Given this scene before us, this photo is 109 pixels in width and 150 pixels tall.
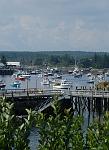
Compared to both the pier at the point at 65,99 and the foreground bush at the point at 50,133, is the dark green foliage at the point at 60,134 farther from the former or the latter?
the pier at the point at 65,99

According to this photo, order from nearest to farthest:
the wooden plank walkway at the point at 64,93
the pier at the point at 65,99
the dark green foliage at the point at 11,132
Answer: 1. the dark green foliage at the point at 11,132
2. the pier at the point at 65,99
3. the wooden plank walkway at the point at 64,93

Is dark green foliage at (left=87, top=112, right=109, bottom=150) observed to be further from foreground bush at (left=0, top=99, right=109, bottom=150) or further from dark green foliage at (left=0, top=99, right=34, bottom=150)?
dark green foliage at (left=0, top=99, right=34, bottom=150)

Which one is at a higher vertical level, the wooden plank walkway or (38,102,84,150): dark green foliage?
(38,102,84,150): dark green foliage

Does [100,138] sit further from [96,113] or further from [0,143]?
[96,113]

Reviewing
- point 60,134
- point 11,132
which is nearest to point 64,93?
point 60,134

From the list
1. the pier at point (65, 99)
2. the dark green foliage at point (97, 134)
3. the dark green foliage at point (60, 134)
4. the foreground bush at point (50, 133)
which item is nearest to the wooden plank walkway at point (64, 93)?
the pier at point (65, 99)

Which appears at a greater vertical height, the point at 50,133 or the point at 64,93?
the point at 50,133

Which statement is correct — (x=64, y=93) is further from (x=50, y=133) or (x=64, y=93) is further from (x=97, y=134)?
(x=97, y=134)

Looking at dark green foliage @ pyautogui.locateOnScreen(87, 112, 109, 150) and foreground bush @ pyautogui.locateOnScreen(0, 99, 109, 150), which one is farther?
foreground bush @ pyautogui.locateOnScreen(0, 99, 109, 150)

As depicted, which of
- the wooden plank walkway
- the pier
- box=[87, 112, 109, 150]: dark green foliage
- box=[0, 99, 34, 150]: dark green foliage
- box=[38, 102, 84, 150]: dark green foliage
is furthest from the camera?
the wooden plank walkway

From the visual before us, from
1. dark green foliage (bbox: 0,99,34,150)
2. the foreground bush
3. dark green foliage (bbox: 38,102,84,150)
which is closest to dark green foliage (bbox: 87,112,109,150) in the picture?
the foreground bush

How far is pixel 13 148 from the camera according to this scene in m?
35.4

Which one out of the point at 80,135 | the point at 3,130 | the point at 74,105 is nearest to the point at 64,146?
the point at 80,135

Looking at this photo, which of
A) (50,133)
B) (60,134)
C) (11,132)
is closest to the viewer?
(11,132)
